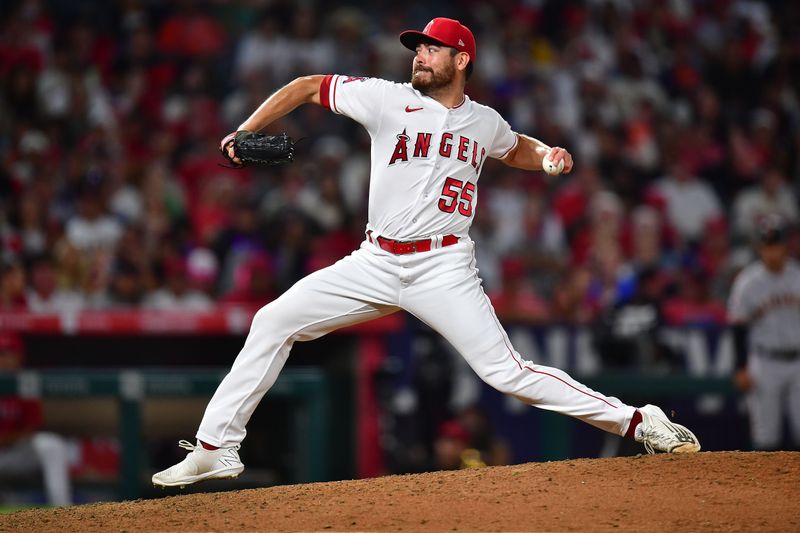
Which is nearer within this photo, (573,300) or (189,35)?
(573,300)

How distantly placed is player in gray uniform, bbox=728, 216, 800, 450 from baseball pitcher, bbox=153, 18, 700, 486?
11.1 feet

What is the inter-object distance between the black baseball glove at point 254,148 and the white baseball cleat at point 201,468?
1175mm

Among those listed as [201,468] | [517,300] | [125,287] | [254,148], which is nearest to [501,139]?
[254,148]

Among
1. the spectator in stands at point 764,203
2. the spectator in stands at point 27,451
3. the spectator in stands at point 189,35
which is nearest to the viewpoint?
the spectator in stands at point 27,451

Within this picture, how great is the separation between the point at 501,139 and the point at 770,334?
378 cm

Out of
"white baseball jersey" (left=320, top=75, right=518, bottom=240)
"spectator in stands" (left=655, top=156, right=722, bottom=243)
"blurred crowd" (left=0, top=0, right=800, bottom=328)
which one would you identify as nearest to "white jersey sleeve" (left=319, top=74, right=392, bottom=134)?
"white baseball jersey" (left=320, top=75, right=518, bottom=240)

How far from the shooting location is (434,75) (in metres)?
4.81

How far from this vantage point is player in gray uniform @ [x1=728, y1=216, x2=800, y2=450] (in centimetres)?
788

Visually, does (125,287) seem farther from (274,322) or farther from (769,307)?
(769,307)

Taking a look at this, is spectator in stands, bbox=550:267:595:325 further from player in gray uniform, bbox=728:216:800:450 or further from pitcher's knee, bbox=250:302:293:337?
pitcher's knee, bbox=250:302:293:337

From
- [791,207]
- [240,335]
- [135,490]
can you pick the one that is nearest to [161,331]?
[240,335]

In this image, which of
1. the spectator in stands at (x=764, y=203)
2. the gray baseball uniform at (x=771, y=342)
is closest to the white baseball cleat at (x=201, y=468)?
the gray baseball uniform at (x=771, y=342)

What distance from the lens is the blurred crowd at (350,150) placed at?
8953 millimetres

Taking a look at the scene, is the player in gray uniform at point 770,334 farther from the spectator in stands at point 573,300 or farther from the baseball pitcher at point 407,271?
the baseball pitcher at point 407,271
